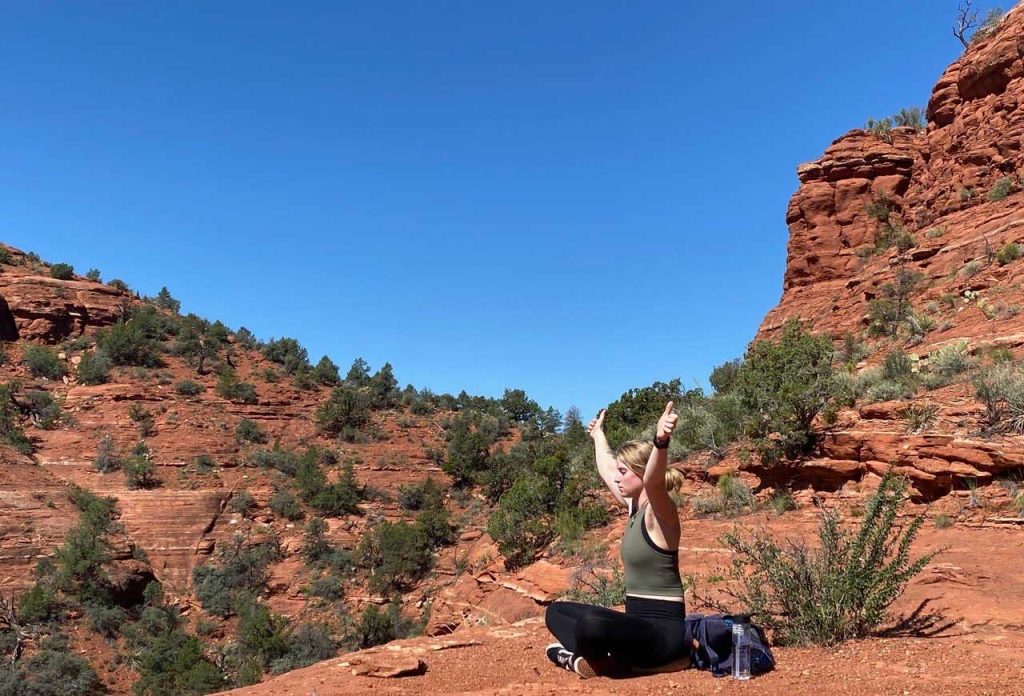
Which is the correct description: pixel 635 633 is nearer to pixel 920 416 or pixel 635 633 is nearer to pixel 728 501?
pixel 728 501

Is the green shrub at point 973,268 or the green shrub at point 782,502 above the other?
the green shrub at point 973,268

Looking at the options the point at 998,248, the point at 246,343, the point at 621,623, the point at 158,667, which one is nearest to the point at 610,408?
the point at 998,248

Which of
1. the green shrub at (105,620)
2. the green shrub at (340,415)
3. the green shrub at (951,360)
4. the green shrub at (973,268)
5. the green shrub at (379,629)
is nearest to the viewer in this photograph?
the green shrub at (951,360)

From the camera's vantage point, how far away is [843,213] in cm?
2634

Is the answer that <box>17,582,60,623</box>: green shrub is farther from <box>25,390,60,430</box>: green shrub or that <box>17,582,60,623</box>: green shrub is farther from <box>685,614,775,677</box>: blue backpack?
<box>685,614,775,677</box>: blue backpack

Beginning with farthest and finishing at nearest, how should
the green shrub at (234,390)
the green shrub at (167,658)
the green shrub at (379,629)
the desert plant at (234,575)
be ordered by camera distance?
1. the green shrub at (234,390)
2. the desert plant at (234,575)
3. the green shrub at (379,629)
4. the green shrub at (167,658)

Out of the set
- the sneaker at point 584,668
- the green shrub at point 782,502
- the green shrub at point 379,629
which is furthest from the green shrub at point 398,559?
the sneaker at point 584,668

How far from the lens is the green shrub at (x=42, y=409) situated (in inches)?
1216

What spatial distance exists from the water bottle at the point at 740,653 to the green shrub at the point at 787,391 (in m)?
7.89

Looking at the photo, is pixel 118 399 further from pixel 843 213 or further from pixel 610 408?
pixel 843 213

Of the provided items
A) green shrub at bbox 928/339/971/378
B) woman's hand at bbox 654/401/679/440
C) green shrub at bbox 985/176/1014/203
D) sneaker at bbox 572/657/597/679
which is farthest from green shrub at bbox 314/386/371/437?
woman's hand at bbox 654/401/679/440

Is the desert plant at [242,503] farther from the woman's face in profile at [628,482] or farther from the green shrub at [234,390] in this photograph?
the woman's face in profile at [628,482]

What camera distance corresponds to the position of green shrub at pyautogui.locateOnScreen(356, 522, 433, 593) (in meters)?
21.9

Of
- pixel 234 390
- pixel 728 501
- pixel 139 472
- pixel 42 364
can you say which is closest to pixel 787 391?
pixel 728 501
